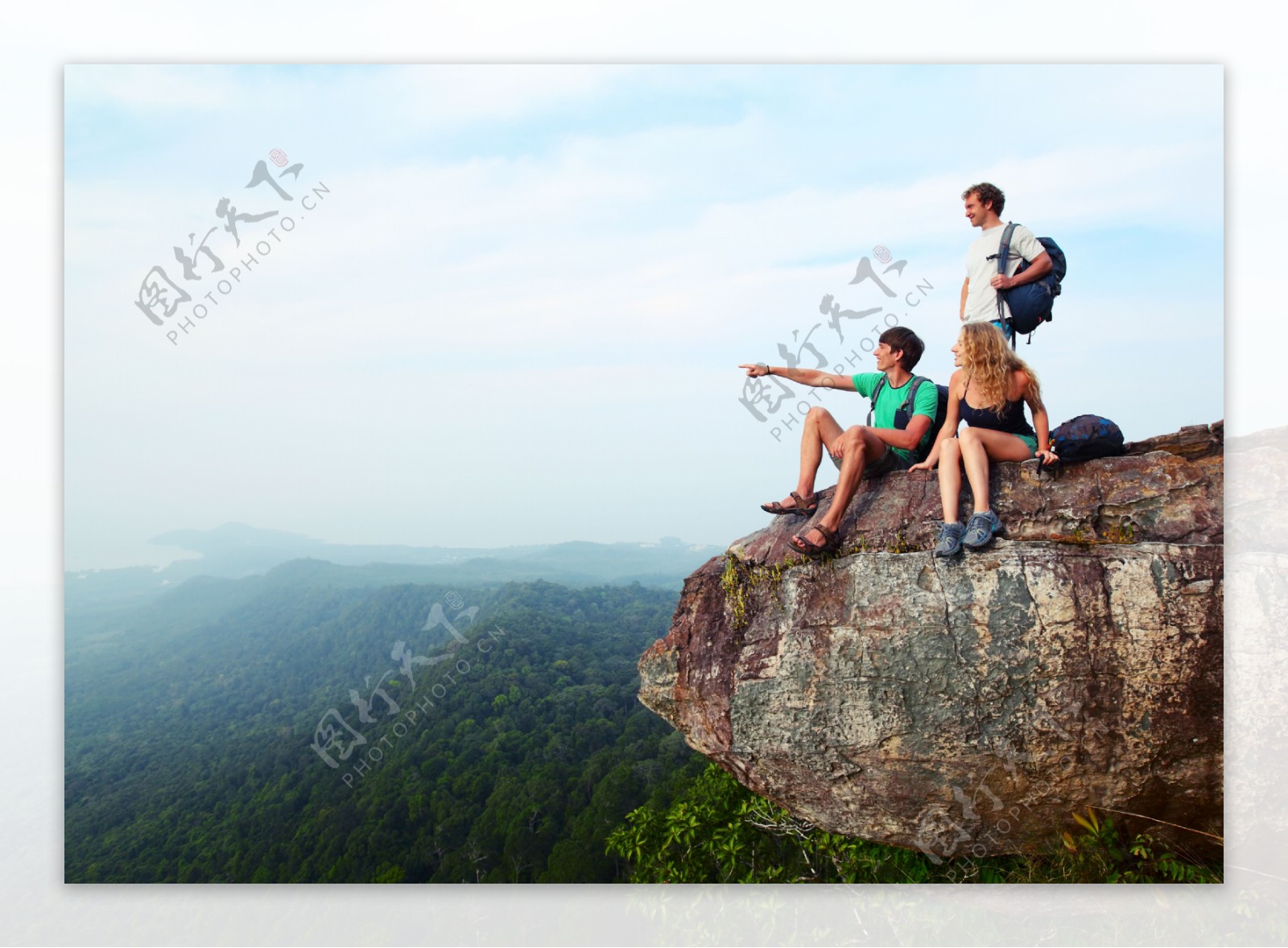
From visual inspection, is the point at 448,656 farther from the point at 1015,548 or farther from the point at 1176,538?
the point at 1176,538

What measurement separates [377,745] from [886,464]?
5.52m

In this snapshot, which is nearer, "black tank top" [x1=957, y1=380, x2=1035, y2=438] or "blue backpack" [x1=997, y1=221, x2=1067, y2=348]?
"black tank top" [x1=957, y1=380, x2=1035, y2=438]

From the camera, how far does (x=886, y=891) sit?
5562 millimetres

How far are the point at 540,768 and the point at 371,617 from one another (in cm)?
508

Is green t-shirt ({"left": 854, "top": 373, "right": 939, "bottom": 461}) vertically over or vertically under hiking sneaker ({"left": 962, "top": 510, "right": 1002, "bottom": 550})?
over

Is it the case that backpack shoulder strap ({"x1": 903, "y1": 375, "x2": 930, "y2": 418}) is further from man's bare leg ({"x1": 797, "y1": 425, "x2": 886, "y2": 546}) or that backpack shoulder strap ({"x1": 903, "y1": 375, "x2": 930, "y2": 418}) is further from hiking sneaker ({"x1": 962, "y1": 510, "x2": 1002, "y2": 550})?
hiking sneaker ({"x1": 962, "y1": 510, "x2": 1002, "y2": 550})

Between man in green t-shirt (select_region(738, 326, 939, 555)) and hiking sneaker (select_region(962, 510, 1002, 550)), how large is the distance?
28.1 inches

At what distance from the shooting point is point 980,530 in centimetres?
467

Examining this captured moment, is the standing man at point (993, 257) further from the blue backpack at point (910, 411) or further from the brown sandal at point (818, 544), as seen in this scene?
the brown sandal at point (818, 544)

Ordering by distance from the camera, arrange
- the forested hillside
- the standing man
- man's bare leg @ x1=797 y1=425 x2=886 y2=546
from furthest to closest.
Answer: the forested hillside → the standing man → man's bare leg @ x1=797 y1=425 x2=886 y2=546

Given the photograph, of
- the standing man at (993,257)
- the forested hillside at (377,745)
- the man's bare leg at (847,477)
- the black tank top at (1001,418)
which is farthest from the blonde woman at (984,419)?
the forested hillside at (377,745)

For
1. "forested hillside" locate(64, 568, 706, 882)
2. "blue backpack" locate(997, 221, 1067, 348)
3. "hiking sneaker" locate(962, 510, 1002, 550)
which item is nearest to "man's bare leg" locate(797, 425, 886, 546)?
"hiking sneaker" locate(962, 510, 1002, 550)

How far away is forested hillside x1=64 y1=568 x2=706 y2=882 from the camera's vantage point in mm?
6355

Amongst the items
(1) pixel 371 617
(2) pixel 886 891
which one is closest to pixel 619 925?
(2) pixel 886 891
